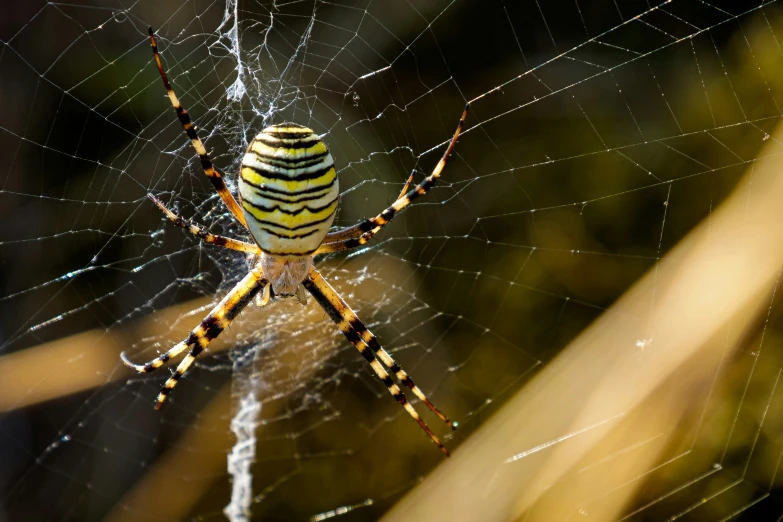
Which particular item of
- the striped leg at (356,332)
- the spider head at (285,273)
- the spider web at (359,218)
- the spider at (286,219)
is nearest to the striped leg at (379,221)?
the spider at (286,219)

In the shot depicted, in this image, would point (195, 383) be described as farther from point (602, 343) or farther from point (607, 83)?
point (607, 83)

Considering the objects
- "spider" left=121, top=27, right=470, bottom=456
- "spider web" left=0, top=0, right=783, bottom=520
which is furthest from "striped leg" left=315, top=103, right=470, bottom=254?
"spider web" left=0, top=0, right=783, bottom=520

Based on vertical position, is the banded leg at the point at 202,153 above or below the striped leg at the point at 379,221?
above

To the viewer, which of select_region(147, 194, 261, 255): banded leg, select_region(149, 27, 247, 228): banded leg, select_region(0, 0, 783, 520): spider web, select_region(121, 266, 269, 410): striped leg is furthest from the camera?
select_region(0, 0, 783, 520): spider web

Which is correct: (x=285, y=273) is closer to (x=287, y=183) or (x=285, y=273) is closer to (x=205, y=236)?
(x=205, y=236)

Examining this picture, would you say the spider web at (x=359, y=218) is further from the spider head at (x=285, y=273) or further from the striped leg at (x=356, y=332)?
the striped leg at (x=356, y=332)

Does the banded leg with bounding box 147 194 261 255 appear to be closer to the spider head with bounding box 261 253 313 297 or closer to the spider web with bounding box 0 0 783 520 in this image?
the spider head with bounding box 261 253 313 297

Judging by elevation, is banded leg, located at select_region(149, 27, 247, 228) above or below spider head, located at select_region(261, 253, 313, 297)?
above
